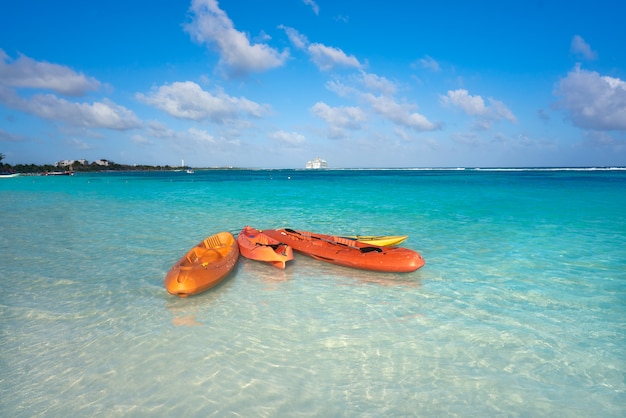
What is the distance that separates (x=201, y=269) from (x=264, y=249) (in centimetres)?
244

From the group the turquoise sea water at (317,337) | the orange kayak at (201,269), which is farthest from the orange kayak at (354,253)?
the orange kayak at (201,269)

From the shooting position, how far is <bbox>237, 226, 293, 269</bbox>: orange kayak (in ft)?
31.6

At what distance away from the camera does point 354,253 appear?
951cm

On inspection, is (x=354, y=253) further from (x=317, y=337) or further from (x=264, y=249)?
(x=317, y=337)

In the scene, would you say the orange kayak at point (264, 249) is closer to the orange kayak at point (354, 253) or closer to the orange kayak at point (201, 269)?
the orange kayak at point (201, 269)

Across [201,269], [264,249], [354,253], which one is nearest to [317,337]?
[201,269]

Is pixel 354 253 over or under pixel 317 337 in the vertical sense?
over

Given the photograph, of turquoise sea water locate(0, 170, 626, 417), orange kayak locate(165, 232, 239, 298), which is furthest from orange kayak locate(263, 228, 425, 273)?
orange kayak locate(165, 232, 239, 298)

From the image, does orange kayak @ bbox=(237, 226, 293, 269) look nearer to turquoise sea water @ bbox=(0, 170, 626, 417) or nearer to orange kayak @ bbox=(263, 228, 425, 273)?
turquoise sea water @ bbox=(0, 170, 626, 417)

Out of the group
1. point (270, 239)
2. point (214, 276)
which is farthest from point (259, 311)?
point (270, 239)

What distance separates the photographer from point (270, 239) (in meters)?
11.1

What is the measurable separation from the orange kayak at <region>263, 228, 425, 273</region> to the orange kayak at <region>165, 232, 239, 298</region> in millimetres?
2146

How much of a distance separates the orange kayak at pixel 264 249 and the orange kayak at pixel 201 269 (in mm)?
379

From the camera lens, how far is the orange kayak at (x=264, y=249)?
9633 millimetres
